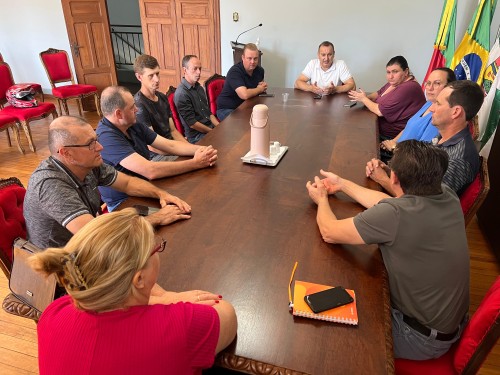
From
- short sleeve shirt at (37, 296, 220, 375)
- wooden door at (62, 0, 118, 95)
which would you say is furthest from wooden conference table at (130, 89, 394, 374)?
wooden door at (62, 0, 118, 95)

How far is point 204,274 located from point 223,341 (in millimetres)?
304

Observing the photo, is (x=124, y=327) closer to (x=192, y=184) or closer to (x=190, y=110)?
(x=192, y=184)

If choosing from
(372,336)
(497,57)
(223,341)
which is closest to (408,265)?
(372,336)

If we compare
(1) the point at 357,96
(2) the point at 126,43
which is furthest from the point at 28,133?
(2) the point at 126,43

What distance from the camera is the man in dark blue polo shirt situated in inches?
139

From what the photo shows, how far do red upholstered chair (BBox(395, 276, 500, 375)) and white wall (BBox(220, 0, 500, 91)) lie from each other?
406cm

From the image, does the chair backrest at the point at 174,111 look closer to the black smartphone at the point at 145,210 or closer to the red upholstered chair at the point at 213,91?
the red upholstered chair at the point at 213,91

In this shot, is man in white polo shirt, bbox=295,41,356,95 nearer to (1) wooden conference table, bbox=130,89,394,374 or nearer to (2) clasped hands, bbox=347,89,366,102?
(2) clasped hands, bbox=347,89,366,102

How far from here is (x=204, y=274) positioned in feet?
3.90

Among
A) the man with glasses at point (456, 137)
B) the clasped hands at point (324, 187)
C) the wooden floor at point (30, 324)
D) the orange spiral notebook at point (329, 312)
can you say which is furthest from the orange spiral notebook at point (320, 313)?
the wooden floor at point (30, 324)

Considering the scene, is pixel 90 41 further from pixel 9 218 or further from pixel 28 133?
pixel 9 218

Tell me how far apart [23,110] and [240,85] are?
262cm

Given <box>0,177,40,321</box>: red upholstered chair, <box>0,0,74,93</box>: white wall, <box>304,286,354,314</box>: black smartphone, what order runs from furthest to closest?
<box>0,0,74,93</box>: white wall
<box>0,177,40,321</box>: red upholstered chair
<box>304,286,354,314</box>: black smartphone

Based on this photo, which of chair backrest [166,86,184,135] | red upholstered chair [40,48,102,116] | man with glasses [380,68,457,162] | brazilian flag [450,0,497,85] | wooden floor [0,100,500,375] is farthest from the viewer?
red upholstered chair [40,48,102,116]
